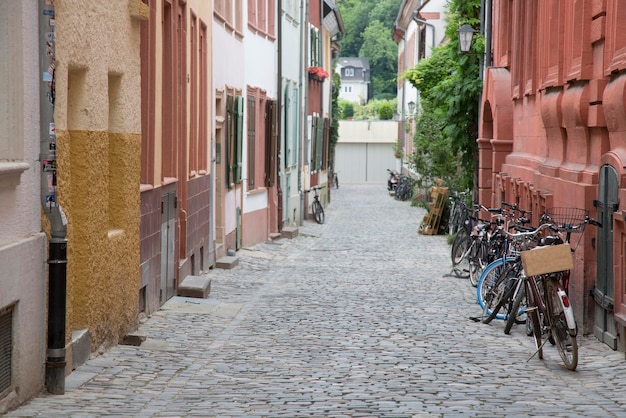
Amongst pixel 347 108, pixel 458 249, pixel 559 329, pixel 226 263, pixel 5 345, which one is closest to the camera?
pixel 5 345

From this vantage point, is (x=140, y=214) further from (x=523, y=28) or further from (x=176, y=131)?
(x=523, y=28)

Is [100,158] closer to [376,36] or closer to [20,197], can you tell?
[20,197]

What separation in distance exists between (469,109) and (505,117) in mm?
3856

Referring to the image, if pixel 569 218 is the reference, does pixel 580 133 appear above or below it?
above

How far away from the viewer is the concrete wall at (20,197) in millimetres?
7941

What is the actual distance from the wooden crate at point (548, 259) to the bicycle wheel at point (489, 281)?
10.1 feet

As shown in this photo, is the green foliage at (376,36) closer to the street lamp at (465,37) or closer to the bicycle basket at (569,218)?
the street lamp at (465,37)

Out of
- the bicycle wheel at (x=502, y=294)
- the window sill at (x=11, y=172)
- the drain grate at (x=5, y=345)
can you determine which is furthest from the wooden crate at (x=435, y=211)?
the drain grate at (x=5, y=345)

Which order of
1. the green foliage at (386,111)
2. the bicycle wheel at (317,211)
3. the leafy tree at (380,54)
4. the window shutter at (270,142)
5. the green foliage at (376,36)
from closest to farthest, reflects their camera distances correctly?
the window shutter at (270,142) < the bicycle wheel at (317,211) < the green foliage at (386,111) < the leafy tree at (380,54) < the green foliage at (376,36)

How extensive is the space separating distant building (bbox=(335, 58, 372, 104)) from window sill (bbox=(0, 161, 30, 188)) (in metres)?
127

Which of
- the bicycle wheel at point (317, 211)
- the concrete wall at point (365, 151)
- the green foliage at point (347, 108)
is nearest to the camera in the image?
the bicycle wheel at point (317, 211)

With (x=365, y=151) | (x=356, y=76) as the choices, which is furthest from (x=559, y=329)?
Answer: (x=356, y=76)

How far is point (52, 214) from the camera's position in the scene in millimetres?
8789

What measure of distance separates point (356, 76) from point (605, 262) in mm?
130561
